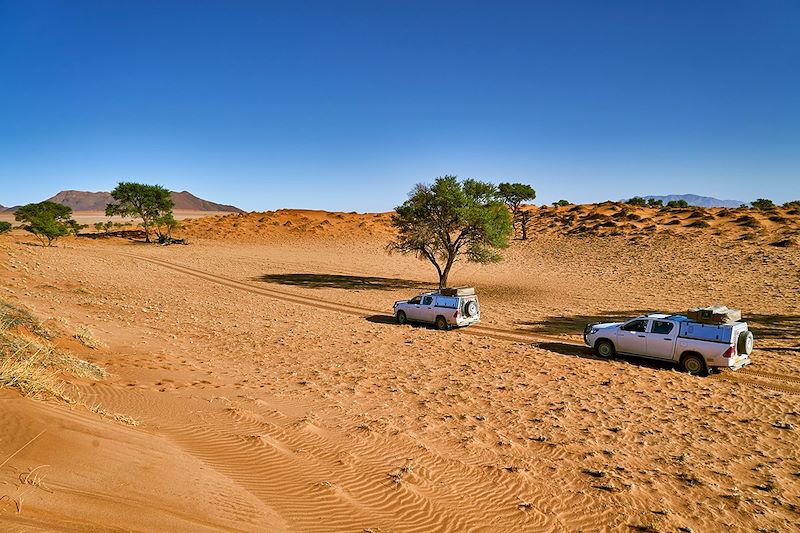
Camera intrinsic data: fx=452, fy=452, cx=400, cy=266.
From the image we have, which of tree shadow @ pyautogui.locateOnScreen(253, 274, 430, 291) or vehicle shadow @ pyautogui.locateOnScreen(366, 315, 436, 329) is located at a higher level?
tree shadow @ pyautogui.locateOnScreen(253, 274, 430, 291)

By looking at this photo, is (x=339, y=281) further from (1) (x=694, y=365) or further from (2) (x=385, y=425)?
(2) (x=385, y=425)

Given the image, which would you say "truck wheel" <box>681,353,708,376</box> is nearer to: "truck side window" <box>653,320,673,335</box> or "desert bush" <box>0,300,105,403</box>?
"truck side window" <box>653,320,673,335</box>

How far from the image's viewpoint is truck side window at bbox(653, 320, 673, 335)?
53.0 feet

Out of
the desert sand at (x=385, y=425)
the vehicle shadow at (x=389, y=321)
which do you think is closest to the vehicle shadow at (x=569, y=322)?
the desert sand at (x=385, y=425)

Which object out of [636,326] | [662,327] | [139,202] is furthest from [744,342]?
[139,202]

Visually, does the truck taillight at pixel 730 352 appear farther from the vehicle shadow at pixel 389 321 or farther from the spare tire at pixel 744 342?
the vehicle shadow at pixel 389 321

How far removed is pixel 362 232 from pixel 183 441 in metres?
65.1

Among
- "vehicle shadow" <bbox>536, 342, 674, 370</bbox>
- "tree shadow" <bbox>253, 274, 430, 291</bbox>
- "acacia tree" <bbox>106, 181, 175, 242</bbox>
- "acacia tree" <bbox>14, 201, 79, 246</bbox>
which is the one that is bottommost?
"vehicle shadow" <bbox>536, 342, 674, 370</bbox>

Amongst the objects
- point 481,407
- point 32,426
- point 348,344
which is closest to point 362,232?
point 348,344

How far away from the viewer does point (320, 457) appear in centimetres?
880

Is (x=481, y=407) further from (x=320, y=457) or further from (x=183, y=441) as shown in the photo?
(x=183, y=441)

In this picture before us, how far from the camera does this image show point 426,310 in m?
23.9

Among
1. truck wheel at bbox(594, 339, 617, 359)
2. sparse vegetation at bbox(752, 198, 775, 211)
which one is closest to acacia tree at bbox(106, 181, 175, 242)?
truck wheel at bbox(594, 339, 617, 359)

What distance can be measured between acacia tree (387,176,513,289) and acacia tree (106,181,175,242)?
50.3 meters
